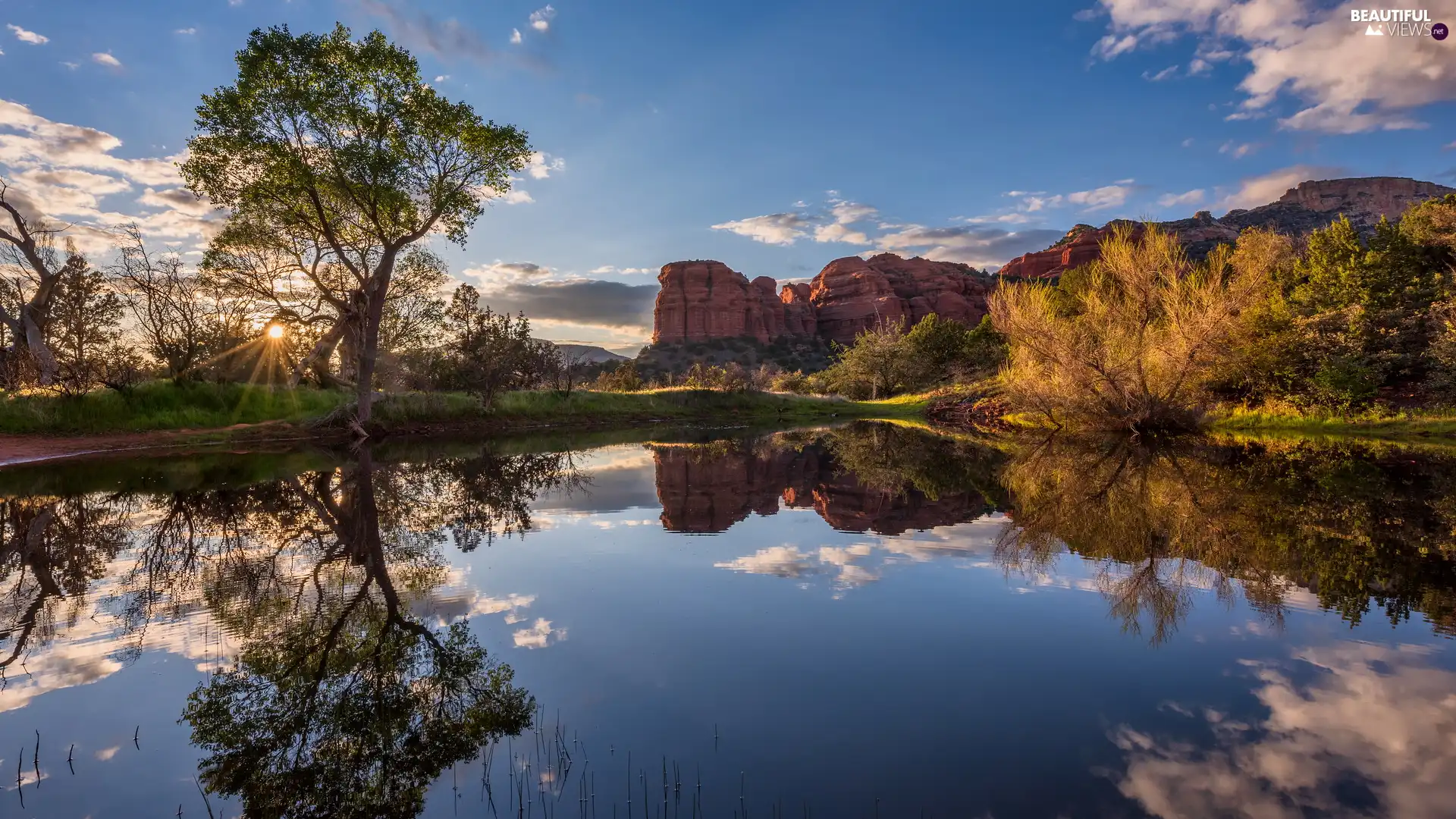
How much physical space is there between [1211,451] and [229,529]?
81.4ft

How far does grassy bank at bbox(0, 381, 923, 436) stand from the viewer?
2257cm

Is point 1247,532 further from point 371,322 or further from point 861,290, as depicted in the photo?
point 861,290

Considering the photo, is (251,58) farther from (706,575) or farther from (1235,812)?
(1235,812)

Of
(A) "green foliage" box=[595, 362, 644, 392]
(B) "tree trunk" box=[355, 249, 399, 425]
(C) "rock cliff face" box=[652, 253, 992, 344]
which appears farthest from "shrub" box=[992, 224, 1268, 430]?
(C) "rock cliff face" box=[652, 253, 992, 344]

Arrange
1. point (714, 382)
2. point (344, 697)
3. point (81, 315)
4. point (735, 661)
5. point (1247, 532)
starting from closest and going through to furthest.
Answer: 1. point (344, 697)
2. point (735, 661)
3. point (1247, 532)
4. point (81, 315)
5. point (714, 382)

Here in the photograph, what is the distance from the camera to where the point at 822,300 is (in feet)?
556

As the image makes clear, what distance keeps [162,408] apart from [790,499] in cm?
2656

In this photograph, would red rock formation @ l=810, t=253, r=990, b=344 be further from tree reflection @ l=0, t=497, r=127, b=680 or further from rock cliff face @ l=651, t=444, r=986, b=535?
tree reflection @ l=0, t=497, r=127, b=680

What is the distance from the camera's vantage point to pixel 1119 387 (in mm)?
25734

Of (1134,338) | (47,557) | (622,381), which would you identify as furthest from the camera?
(622,381)

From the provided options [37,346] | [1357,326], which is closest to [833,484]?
[1357,326]

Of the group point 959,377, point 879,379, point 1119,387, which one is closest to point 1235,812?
point 1119,387

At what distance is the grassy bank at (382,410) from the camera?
2257cm

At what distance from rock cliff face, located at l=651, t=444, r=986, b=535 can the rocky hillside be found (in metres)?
97.0
